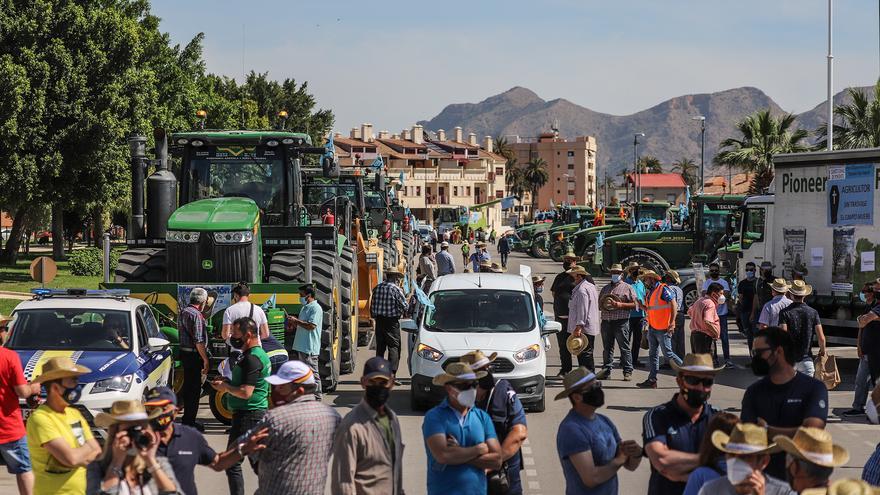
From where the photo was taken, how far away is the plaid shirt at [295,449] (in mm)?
7043

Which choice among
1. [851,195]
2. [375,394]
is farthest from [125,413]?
[851,195]

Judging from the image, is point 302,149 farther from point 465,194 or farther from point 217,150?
point 465,194

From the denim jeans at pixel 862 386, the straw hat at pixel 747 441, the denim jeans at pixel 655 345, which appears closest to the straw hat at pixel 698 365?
the straw hat at pixel 747 441

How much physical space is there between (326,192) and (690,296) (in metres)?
9.41

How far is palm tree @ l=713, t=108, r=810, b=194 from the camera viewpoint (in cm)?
4731

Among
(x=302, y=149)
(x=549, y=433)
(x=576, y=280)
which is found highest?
(x=302, y=149)

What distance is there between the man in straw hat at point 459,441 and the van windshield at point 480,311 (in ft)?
26.2

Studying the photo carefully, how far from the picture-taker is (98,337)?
1302 centimetres

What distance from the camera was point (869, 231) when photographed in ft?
60.6

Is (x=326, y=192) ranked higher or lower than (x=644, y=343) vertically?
higher

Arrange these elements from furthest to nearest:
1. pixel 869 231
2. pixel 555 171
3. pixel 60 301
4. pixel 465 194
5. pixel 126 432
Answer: pixel 555 171, pixel 465 194, pixel 869 231, pixel 60 301, pixel 126 432

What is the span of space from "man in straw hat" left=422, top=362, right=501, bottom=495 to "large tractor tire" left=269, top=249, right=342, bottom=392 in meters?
8.31

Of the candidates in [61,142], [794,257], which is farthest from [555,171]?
[794,257]

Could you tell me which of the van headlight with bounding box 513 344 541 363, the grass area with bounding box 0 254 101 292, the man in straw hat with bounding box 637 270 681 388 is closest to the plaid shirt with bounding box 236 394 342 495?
the van headlight with bounding box 513 344 541 363
